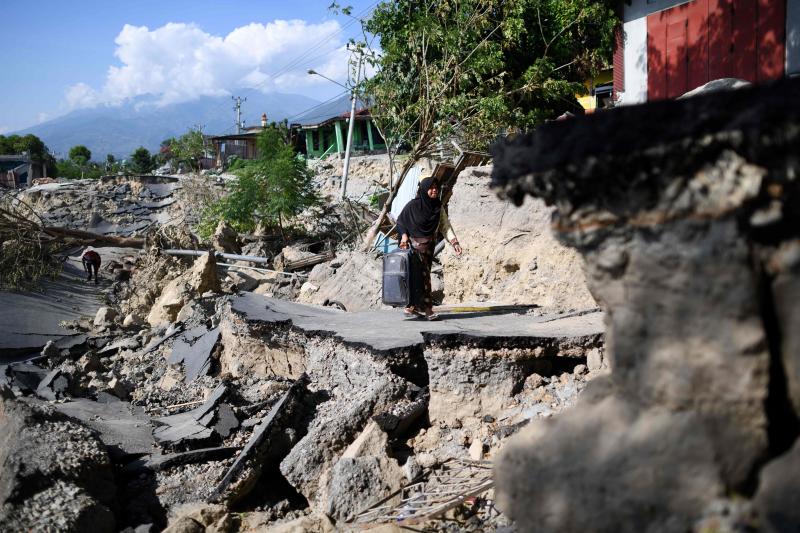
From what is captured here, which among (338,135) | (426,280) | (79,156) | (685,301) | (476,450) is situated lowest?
(476,450)

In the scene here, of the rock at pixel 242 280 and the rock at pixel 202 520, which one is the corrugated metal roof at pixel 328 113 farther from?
the rock at pixel 202 520

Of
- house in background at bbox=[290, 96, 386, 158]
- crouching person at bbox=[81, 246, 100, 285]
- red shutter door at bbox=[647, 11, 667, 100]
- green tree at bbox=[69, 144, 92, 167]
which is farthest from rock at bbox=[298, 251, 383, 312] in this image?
green tree at bbox=[69, 144, 92, 167]

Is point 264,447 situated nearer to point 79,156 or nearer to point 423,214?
point 423,214

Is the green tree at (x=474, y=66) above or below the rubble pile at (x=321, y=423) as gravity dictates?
above

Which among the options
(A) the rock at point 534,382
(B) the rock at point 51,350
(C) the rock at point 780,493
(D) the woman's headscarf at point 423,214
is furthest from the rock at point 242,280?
(C) the rock at point 780,493

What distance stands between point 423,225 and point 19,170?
47.2 m

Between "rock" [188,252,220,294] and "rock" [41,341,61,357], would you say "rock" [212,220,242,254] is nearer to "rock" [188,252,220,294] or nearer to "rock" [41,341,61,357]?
"rock" [188,252,220,294]

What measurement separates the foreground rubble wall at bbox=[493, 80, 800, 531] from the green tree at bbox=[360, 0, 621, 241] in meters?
11.4

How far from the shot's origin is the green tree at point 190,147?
38.4m

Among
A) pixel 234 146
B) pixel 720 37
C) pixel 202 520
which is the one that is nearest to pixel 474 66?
pixel 720 37

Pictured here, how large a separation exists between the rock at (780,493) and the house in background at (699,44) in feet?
28.2

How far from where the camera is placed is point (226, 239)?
16.4 metres

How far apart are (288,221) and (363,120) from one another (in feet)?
62.9

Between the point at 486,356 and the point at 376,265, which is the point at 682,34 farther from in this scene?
the point at 486,356
